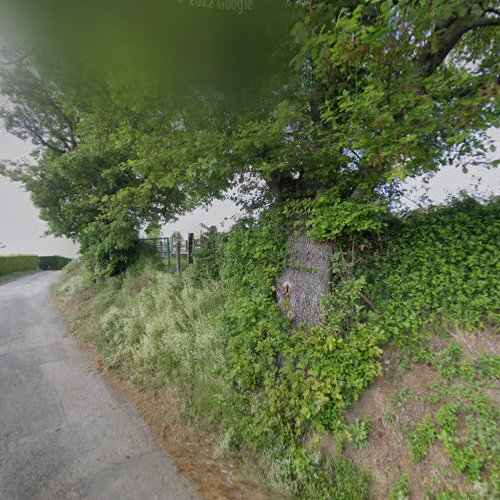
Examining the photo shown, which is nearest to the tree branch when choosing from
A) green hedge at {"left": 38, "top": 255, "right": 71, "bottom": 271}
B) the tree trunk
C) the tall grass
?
the tree trunk

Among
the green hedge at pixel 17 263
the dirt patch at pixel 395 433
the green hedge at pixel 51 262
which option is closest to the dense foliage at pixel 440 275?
the dirt patch at pixel 395 433

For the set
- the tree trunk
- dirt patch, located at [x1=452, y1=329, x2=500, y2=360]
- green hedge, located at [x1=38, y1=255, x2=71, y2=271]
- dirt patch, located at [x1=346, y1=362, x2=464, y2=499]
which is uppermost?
the tree trunk

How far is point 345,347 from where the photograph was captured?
313 centimetres

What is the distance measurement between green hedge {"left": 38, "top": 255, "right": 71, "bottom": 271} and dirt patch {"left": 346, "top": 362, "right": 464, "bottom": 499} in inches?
1606

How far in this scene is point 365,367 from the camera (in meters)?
2.97

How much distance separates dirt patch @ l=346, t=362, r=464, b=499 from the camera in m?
2.32

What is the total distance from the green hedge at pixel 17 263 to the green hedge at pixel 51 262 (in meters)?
4.42

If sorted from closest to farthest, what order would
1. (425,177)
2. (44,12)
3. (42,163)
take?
1. (44,12)
2. (425,177)
3. (42,163)

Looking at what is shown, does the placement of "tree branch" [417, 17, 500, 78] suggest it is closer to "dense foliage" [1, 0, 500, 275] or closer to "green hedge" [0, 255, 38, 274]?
"dense foliage" [1, 0, 500, 275]

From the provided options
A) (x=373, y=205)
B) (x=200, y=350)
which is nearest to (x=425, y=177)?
(x=373, y=205)

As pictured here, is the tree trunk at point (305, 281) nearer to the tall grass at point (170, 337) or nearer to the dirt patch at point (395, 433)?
the dirt patch at point (395, 433)

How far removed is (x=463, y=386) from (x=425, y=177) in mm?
2984

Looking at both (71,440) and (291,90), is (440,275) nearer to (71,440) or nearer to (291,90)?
(291,90)

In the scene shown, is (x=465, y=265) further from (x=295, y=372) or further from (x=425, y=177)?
(x=295, y=372)
